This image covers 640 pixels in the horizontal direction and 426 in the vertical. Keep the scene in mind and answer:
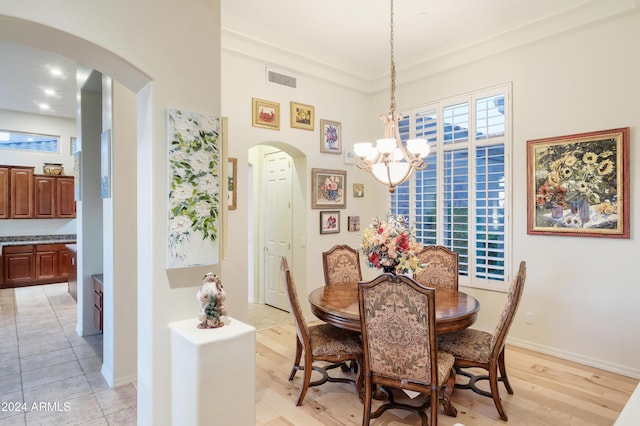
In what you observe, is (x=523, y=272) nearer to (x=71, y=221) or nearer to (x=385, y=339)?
(x=385, y=339)

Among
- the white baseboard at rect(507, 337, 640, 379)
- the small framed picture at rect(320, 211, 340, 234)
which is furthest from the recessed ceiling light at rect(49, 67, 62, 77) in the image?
the white baseboard at rect(507, 337, 640, 379)

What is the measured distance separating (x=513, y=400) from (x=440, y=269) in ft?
4.31

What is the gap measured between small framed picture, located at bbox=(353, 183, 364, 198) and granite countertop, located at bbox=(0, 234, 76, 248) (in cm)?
599

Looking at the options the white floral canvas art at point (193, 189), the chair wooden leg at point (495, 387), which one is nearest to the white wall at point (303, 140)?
the white floral canvas art at point (193, 189)

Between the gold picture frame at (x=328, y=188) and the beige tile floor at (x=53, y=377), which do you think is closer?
the beige tile floor at (x=53, y=377)

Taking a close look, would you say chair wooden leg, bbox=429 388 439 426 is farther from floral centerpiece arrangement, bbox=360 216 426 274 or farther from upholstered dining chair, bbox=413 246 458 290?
upholstered dining chair, bbox=413 246 458 290

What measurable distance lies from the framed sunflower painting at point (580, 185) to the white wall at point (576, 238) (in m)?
0.08

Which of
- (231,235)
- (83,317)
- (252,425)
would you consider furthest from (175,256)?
(83,317)

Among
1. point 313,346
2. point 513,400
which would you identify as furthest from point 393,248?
point 513,400

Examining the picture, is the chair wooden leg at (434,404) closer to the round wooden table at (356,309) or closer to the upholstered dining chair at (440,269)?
the round wooden table at (356,309)

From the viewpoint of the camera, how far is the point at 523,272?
2750 millimetres

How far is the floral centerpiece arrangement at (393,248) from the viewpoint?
3.07m

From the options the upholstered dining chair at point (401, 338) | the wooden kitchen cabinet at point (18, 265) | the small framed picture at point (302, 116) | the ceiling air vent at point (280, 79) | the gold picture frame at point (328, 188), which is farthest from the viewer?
the wooden kitchen cabinet at point (18, 265)

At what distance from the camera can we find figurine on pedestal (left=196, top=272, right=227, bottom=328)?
214 cm
